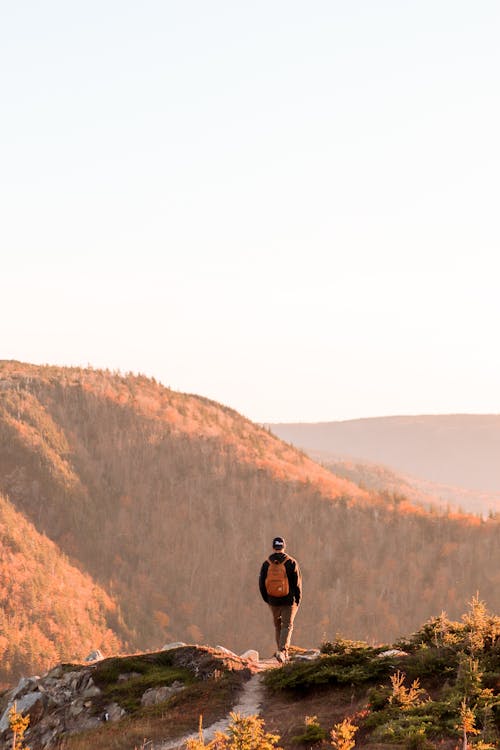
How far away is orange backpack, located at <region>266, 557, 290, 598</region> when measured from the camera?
16.3 m

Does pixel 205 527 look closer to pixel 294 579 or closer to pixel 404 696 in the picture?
pixel 294 579

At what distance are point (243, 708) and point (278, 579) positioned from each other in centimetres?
304

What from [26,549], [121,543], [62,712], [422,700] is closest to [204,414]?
[121,543]

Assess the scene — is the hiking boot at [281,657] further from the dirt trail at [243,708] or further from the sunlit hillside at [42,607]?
the sunlit hillside at [42,607]

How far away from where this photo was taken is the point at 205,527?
51906 mm

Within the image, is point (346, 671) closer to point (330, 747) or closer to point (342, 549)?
point (330, 747)

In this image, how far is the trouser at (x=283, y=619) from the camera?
54.4ft

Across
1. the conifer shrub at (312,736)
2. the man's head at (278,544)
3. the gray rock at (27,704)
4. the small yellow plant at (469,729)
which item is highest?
the man's head at (278,544)

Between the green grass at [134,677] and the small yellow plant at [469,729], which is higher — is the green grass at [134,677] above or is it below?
below

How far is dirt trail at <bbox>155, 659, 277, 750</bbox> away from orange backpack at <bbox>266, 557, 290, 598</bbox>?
157 cm

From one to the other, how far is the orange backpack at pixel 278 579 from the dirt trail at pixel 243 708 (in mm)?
1566

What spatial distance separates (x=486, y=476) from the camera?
188 metres

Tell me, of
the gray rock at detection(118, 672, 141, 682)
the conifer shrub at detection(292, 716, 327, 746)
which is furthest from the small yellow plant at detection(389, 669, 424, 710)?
the gray rock at detection(118, 672, 141, 682)

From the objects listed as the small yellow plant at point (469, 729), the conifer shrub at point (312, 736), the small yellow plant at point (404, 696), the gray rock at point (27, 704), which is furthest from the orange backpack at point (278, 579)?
the small yellow plant at point (469, 729)
